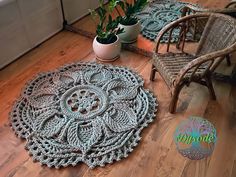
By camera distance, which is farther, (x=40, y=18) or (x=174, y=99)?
(x=40, y=18)

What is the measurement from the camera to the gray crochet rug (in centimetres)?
163

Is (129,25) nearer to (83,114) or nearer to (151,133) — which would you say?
(83,114)

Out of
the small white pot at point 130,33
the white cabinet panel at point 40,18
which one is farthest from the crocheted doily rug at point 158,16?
the white cabinet panel at point 40,18

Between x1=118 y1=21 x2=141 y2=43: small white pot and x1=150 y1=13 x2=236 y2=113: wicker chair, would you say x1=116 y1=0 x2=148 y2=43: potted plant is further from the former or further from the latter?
x1=150 y1=13 x2=236 y2=113: wicker chair

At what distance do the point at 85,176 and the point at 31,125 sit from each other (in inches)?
22.5

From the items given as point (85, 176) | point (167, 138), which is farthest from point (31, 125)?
point (167, 138)

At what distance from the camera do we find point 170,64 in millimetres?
1887

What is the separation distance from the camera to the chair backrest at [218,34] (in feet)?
5.68

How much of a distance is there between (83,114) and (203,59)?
938 millimetres

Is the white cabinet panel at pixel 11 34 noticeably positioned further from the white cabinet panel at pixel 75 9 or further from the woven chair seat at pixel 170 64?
the woven chair seat at pixel 170 64

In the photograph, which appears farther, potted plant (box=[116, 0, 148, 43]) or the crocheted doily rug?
the crocheted doily rug

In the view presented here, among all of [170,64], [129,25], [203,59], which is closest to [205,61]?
[203,59]

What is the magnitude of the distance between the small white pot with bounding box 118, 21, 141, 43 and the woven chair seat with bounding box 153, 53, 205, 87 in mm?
605

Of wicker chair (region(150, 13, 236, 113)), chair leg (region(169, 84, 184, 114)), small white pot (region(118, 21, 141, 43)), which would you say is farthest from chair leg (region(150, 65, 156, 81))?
small white pot (region(118, 21, 141, 43))
